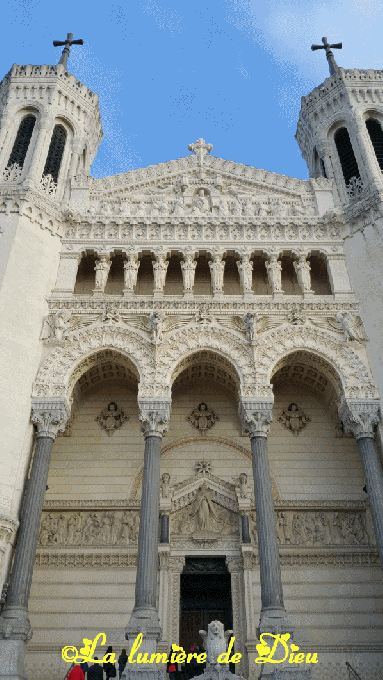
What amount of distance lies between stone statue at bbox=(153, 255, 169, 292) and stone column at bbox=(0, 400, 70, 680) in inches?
199

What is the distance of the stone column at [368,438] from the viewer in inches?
537

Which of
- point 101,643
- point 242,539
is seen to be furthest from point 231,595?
point 101,643

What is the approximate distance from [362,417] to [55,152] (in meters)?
15.1

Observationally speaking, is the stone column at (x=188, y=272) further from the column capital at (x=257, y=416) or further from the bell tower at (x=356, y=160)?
the bell tower at (x=356, y=160)

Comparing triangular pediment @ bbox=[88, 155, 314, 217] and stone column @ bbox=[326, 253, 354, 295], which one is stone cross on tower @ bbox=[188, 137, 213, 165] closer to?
triangular pediment @ bbox=[88, 155, 314, 217]

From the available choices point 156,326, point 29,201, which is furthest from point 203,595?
point 29,201

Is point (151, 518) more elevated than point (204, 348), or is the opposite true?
point (204, 348)

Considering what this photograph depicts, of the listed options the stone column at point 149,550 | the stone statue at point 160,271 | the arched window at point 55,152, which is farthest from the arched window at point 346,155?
the stone column at point 149,550

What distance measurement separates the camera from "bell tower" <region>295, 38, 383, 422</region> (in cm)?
1709

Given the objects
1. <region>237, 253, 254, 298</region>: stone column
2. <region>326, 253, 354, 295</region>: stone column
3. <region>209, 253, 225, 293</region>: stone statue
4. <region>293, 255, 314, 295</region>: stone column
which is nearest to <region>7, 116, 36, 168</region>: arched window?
<region>209, 253, 225, 293</region>: stone statue

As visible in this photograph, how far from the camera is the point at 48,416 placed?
14906 millimetres

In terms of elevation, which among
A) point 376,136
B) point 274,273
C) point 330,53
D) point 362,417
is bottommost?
point 362,417

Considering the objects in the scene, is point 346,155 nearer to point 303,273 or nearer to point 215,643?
point 303,273

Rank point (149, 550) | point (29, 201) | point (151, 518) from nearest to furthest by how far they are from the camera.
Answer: point (149, 550), point (151, 518), point (29, 201)
